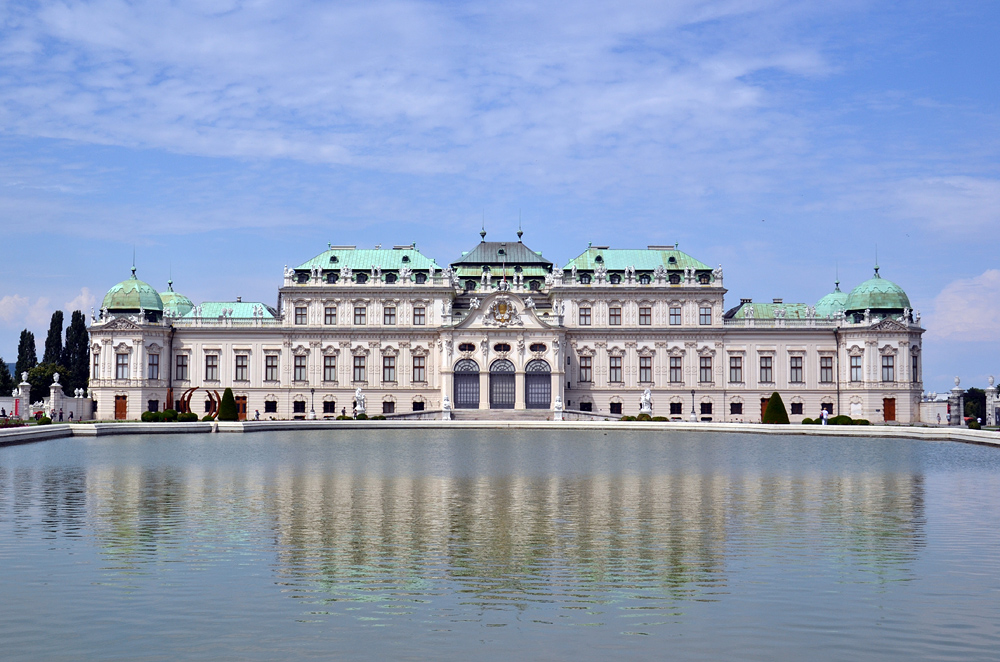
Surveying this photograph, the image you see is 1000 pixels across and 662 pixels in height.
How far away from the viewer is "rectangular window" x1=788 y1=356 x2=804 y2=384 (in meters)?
101

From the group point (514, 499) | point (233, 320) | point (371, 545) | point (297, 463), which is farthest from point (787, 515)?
point (233, 320)

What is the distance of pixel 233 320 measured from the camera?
102m

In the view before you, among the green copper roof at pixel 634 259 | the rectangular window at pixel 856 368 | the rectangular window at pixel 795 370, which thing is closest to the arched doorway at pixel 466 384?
the green copper roof at pixel 634 259

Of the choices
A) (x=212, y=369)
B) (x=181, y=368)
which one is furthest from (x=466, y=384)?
(x=181, y=368)

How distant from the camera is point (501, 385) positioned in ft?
323

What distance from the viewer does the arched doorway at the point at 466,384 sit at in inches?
3868

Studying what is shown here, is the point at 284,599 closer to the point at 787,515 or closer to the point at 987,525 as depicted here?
the point at 787,515

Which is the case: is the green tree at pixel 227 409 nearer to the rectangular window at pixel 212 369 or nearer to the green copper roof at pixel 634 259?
the rectangular window at pixel 212 369

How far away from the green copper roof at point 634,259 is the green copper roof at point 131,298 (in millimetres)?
40446

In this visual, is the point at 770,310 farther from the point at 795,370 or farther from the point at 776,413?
the point at 776,413

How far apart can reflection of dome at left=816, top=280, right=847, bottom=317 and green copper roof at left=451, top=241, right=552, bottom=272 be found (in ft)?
95.2

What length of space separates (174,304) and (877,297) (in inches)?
2767

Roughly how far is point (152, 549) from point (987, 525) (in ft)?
61.0

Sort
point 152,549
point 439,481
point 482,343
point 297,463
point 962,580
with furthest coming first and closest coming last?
point 482,343 → point 297,463 → point 439,481 → point 152,549 → point 962,580
